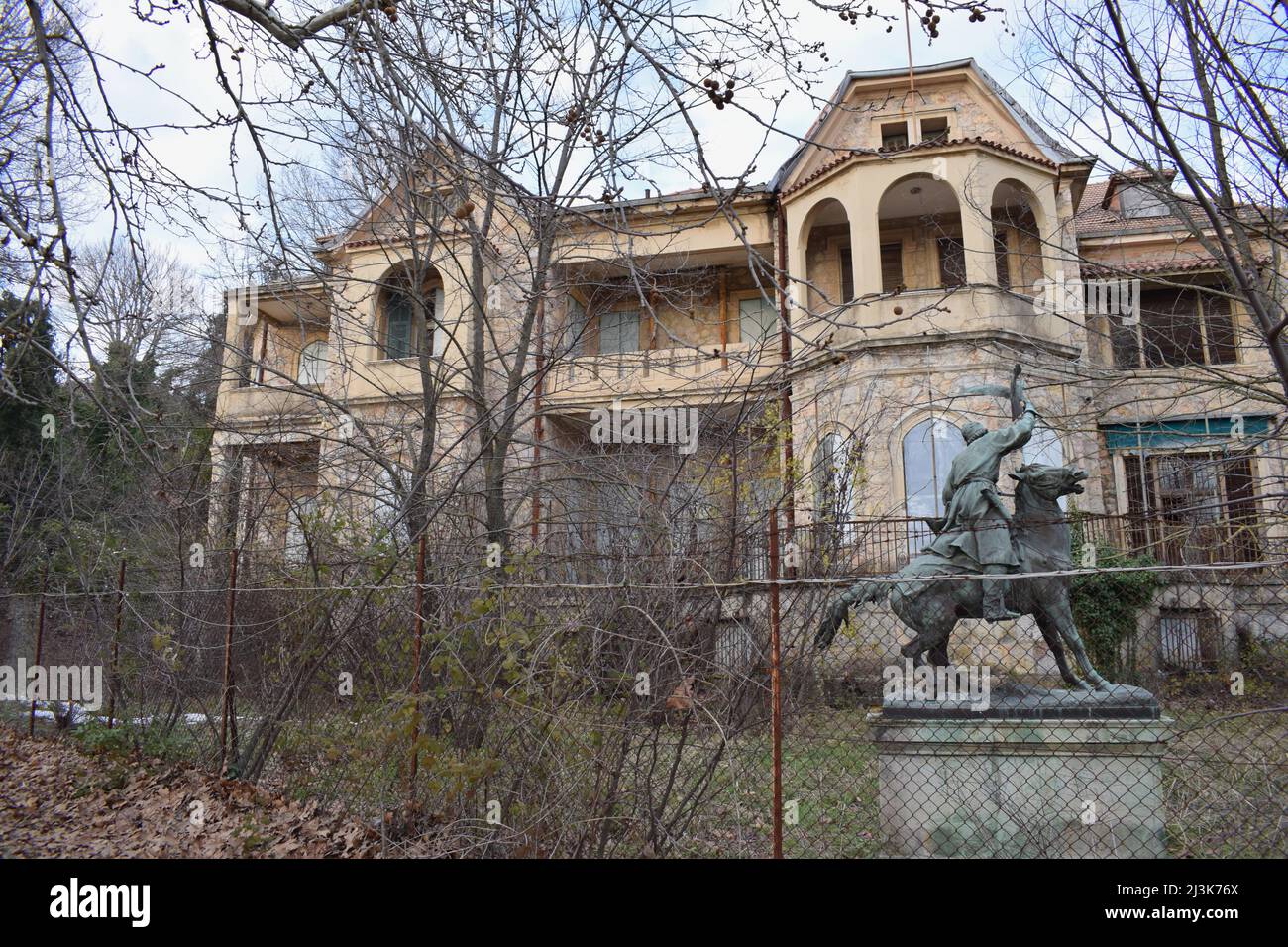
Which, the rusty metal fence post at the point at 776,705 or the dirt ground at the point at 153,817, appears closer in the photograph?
the rusty metal fence post at the point at 776,705

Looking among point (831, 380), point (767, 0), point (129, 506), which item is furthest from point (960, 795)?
point (129, 506)

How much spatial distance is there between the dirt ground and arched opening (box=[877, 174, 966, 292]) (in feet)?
46.6

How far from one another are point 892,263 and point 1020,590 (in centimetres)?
1277

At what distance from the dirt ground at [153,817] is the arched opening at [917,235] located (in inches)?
559

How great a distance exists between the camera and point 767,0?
403 cm

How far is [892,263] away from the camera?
17734 millimetres

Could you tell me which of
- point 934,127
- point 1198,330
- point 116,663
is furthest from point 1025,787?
point 934,127

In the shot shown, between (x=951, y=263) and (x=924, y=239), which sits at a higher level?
(x=924, y=239)

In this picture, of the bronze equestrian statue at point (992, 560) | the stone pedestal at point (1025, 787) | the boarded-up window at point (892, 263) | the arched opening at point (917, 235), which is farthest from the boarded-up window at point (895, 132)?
the stone pedestal at point (1025, 787)

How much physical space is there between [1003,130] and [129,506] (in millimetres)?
17335

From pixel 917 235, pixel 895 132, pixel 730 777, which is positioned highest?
pixel 895 132

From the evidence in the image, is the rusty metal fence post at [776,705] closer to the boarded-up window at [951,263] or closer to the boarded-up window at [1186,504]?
the boarded-up window at [1186,504]

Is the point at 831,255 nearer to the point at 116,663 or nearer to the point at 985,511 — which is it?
the point at 985,511

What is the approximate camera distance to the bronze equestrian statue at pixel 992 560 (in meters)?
6.33
